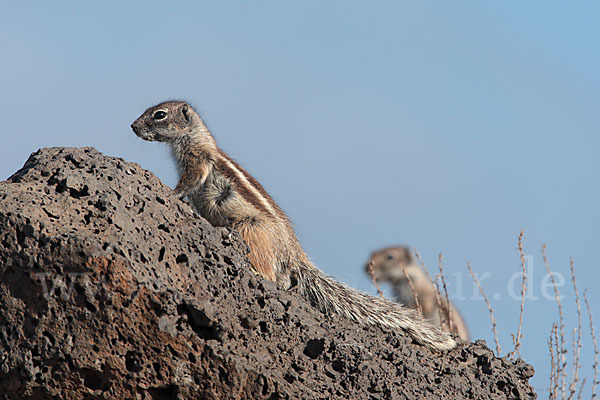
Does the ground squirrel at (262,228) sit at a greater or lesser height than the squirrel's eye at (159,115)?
lesser

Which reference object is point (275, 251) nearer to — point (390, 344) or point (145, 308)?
point (390, 344)

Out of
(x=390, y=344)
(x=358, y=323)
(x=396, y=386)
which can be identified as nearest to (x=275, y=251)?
(x=358, y=323)

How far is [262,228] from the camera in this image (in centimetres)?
702

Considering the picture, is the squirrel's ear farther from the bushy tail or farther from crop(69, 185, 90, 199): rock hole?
crop(69, 185, 90, 199): rock hole

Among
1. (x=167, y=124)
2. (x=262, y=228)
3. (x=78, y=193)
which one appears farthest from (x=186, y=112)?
(x=78, y=193)

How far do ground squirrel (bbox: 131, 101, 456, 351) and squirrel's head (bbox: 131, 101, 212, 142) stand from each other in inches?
0.6

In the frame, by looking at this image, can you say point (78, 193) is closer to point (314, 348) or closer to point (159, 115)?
point (314, 348)

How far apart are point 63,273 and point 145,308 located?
0.50 metres

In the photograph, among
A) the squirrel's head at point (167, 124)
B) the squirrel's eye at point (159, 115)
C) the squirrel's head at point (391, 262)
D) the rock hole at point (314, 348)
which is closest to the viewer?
the rock hole at point (314, 348)

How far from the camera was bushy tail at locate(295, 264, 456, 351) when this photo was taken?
6.48m

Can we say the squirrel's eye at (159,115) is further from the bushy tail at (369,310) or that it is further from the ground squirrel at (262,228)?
the bushy tail at (369,310)

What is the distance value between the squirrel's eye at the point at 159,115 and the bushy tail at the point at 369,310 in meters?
2.86

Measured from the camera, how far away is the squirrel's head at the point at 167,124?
8.52m

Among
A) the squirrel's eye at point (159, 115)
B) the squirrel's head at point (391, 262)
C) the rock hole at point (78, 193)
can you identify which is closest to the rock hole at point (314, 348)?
the rock hole at point (78, 193)
